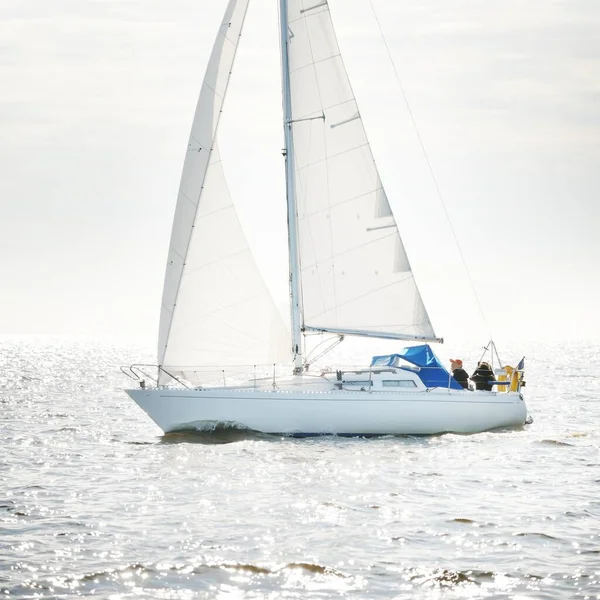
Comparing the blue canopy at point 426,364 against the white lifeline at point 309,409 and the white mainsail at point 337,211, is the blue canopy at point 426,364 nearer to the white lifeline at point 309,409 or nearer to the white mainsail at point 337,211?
the white lifeline at point 309,409

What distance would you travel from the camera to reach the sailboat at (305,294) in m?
26.4

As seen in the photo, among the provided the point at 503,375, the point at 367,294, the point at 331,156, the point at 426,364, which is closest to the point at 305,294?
the point at 367,294

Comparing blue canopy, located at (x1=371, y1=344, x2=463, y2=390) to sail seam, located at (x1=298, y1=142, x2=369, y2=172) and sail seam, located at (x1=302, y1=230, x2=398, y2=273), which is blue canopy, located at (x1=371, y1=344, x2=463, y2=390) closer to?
sail seam, located at (x1=302, y1=230, x2=398, y2=273)

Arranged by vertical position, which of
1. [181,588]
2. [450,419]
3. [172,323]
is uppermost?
[172,323]

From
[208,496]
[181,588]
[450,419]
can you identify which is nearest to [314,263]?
[450,419]

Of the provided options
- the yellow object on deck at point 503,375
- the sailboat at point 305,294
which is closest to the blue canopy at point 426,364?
the sailboat at point 305,294

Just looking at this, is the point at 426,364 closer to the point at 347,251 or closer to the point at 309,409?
the point at 309,409

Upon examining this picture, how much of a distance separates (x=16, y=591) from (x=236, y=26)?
18.2m

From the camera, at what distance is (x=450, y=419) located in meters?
27.6

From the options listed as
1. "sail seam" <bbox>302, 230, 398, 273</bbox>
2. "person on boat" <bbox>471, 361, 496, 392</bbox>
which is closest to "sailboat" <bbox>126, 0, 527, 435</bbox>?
"sail seam" <bbox>302, 230, 398, 273</bbox>

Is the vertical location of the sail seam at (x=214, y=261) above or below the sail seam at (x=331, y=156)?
below

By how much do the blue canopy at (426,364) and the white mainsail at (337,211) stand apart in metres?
1.02

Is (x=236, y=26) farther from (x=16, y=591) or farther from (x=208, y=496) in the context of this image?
(x=16, y=591)

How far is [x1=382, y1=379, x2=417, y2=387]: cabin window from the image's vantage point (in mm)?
27094
